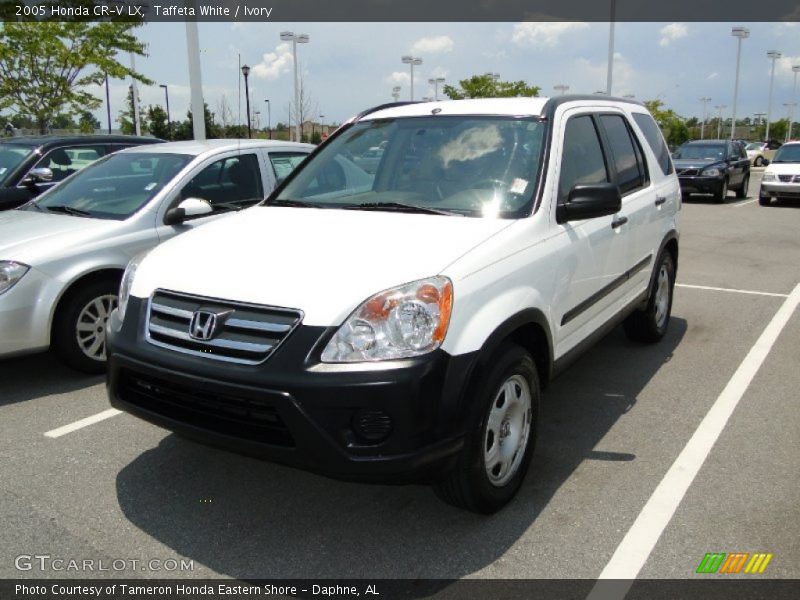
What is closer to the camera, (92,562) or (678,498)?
(92,562)

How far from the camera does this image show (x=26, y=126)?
80.0 ft

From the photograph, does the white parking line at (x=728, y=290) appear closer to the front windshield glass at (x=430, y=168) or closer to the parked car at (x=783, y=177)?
the front windshield glass at (x=430, y=168)

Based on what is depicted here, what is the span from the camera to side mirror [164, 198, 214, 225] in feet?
17.1

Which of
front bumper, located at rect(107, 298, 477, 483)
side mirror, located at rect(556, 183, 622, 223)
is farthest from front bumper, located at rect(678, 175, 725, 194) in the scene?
front bumper, located at rect(107, 298, 477, 483)

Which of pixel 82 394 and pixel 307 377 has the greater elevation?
pixel 307 377

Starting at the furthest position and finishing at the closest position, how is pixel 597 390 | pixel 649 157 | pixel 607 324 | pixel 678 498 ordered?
pixel 649 157 < pixel 597 390 < pixel 607 324 < pixel 678 498

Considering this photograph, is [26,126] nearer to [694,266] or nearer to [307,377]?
[694,266]

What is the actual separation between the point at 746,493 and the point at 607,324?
1378 mm

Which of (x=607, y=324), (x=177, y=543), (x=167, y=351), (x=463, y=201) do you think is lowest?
(x=177, y=543)

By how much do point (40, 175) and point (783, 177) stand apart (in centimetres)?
1639

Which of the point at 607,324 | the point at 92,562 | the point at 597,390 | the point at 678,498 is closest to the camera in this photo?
the point at 92,562

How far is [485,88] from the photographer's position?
50188 millimetres

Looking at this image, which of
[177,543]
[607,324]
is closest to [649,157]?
[607,324]

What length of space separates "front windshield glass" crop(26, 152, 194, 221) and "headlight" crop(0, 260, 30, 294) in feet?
2.89
